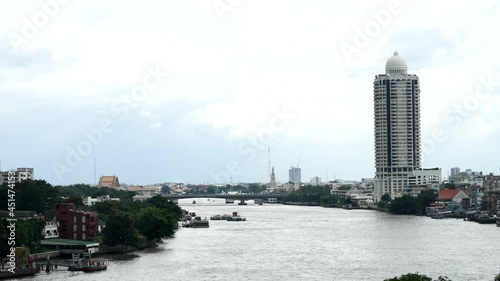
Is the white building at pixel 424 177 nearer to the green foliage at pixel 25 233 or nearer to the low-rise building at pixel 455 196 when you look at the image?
the low-rise building at pixel 455 196

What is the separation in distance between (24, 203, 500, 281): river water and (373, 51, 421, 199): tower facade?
1460 inches

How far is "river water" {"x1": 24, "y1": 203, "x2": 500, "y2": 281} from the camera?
25766mm

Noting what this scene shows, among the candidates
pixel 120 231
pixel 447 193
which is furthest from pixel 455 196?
pixel 120 231

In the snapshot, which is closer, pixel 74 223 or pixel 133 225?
pixel 133 225

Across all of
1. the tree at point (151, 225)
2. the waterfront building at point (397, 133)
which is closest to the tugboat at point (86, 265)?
the tree at point (151, 225)

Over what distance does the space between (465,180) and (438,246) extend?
64940mm

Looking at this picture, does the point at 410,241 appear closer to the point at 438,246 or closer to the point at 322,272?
the point at 438,246

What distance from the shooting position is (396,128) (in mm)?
82750

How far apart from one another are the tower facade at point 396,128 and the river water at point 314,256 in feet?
122

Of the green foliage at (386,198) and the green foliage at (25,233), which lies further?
the green foliage at (386,198)

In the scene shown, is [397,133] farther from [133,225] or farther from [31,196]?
[133,225]

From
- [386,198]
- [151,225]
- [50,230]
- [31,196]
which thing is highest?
[31,196]

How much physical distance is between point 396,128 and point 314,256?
53.4 metres

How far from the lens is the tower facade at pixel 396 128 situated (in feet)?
272
